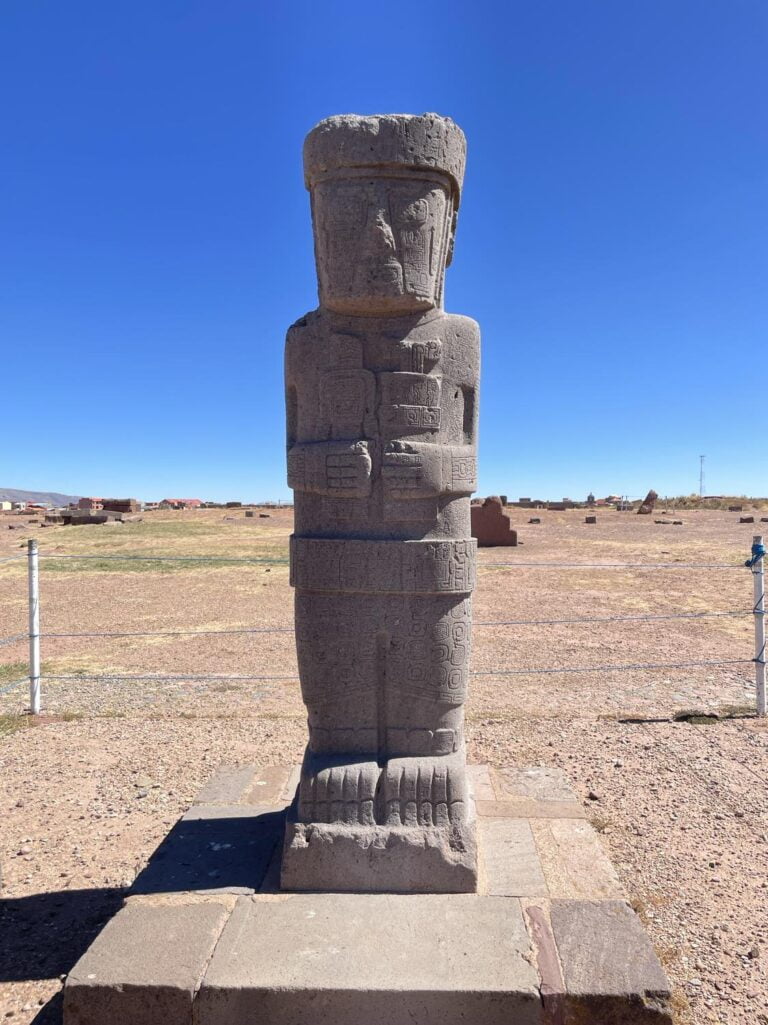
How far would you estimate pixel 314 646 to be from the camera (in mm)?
3238

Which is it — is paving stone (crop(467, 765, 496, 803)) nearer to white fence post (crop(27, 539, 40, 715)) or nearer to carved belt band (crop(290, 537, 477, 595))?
carved belt band (crop(290, 537, 477, 595))

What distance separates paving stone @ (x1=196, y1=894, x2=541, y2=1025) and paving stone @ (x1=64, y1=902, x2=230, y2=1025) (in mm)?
70

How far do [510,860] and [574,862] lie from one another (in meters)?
0.28

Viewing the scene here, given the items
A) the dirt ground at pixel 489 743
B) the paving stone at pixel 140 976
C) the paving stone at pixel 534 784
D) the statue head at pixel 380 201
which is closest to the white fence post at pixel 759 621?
the dirt ground at pixel 489 743

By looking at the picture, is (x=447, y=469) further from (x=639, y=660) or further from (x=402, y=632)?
(x=639, y=660)

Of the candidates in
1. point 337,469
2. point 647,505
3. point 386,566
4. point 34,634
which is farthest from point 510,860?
point 647,505

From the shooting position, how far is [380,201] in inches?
120

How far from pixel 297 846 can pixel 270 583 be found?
11.0 m

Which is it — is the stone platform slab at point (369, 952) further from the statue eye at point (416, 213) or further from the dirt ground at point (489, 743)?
the statue eye at point (416, 213)

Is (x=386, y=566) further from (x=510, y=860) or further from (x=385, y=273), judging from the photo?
(x=510, y=860)

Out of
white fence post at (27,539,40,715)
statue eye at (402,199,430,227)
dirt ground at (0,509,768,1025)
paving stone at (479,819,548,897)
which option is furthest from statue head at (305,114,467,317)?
white fence post at (27,539,40,715)

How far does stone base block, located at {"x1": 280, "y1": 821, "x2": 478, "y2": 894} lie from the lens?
3021 mm

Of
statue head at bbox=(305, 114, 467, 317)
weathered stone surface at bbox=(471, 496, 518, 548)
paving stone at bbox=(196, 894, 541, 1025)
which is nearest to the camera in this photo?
paving stone at bbox=(196, 894, 541, 1025)

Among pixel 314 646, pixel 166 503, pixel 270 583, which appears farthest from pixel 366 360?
pixel 166 503
